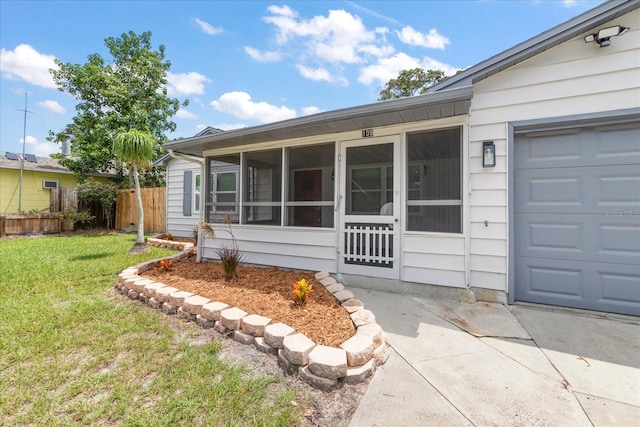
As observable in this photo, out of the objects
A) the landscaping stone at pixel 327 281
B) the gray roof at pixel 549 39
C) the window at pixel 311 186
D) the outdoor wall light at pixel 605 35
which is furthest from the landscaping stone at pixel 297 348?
the outdoor wall light at pixel 605 35

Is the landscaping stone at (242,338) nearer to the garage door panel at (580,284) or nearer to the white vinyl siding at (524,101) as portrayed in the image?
the white vinyl siding at (524,101)

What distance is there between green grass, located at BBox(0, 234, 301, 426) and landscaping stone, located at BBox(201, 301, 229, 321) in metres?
0.19

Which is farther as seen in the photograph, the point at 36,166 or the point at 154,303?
the point at 36,166

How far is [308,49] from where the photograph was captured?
9227 millimetres

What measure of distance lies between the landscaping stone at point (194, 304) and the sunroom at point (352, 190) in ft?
5.82

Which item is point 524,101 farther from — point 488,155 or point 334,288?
point 334,288

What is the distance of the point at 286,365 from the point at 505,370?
1.64 m

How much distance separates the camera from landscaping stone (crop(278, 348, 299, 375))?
2.08m

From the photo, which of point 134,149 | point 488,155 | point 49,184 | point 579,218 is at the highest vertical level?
point 134,149

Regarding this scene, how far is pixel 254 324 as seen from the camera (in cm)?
253

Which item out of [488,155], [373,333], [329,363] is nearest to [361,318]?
[373,333]

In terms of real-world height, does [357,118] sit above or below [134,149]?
below

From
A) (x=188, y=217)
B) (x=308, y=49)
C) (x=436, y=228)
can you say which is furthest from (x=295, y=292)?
(x=308, y=49)

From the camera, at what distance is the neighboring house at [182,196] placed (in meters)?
9.45
